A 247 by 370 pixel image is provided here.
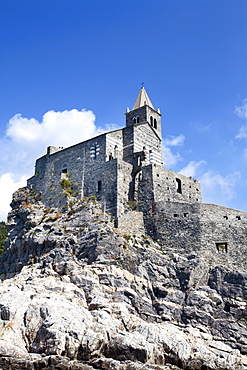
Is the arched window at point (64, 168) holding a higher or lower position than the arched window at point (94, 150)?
lower

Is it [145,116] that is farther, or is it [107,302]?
[145,116]

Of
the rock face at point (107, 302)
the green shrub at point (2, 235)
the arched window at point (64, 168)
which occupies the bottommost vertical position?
the rock face at point (107, 302)

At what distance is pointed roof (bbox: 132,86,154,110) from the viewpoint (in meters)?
52.0

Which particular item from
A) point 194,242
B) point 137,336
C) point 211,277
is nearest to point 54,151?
point 194,242

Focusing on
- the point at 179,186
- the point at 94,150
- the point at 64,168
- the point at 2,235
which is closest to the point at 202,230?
the point at 179,186

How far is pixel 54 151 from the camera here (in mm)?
50625

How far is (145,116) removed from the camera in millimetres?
49844

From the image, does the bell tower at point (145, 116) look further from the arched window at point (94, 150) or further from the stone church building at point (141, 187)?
the arched window at point (94, 150)

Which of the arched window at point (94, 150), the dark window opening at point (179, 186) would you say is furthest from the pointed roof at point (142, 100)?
the dark window opening at point (179, 186)

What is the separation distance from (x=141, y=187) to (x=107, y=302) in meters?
15.4

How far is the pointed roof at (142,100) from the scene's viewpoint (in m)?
52.0

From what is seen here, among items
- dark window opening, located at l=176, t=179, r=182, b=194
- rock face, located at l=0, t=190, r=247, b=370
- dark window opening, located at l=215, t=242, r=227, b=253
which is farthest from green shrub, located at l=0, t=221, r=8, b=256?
dark window opening, located at l=215, t=242, r=227, b=253

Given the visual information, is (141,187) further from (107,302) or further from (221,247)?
(107,302)

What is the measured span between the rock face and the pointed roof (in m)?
17.3
